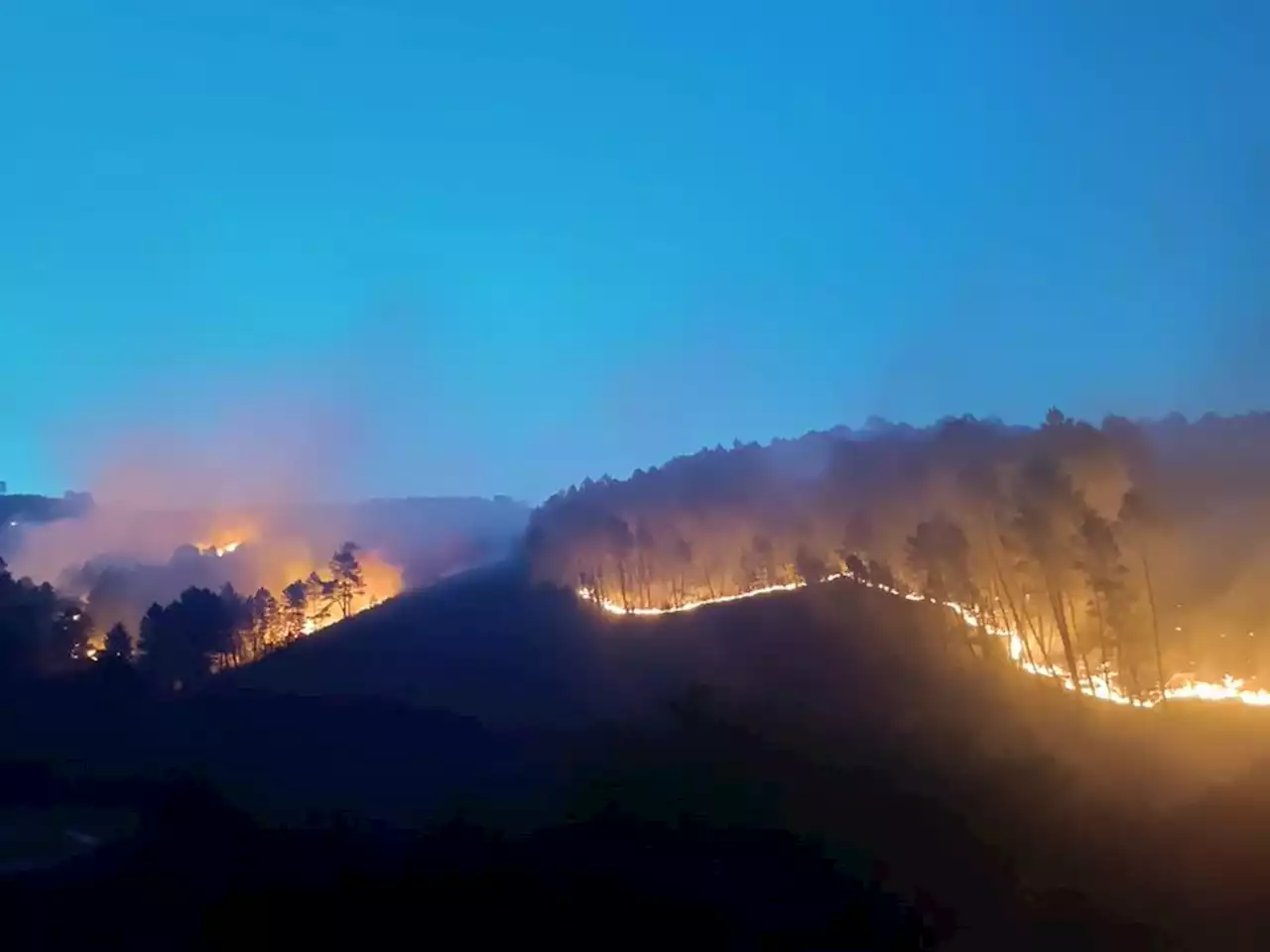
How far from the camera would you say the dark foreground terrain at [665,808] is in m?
49.9

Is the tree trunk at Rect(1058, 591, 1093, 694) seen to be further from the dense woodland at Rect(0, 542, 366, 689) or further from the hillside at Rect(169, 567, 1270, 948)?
the dense woodland at Rect(0, 542, 366, 689)

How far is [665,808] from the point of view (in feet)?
201

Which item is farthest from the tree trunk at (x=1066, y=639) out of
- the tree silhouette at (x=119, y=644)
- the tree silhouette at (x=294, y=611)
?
the tree silhouette at (x=294, y=611)

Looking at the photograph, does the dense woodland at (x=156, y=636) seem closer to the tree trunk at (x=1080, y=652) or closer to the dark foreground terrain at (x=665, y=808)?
the dark foreground terrain at (x=665, y=808)

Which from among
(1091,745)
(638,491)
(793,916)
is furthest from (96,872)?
(638,491)

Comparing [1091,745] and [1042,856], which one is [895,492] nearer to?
[1091,745]

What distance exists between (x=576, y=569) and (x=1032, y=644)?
8063cm

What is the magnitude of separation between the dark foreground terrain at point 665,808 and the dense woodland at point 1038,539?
22.3 ft

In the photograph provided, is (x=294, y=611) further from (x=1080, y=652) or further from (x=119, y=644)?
(x=1080, y=652)

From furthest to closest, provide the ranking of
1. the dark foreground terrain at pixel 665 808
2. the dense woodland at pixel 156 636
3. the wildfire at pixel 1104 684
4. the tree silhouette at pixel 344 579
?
the tree silhouette at pixel 344 579 < the dense woodland at pixel 156 636 < the wildfire at pixel 1104 684 < the dark foreground terrain at pixel 665 808

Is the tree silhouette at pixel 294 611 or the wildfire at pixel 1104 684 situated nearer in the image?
the wildfire at pixel 1104 684

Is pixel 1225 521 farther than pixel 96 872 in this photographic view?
Yes

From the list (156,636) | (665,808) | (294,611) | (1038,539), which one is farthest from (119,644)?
(1038,539)

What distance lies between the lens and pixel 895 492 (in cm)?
13262
